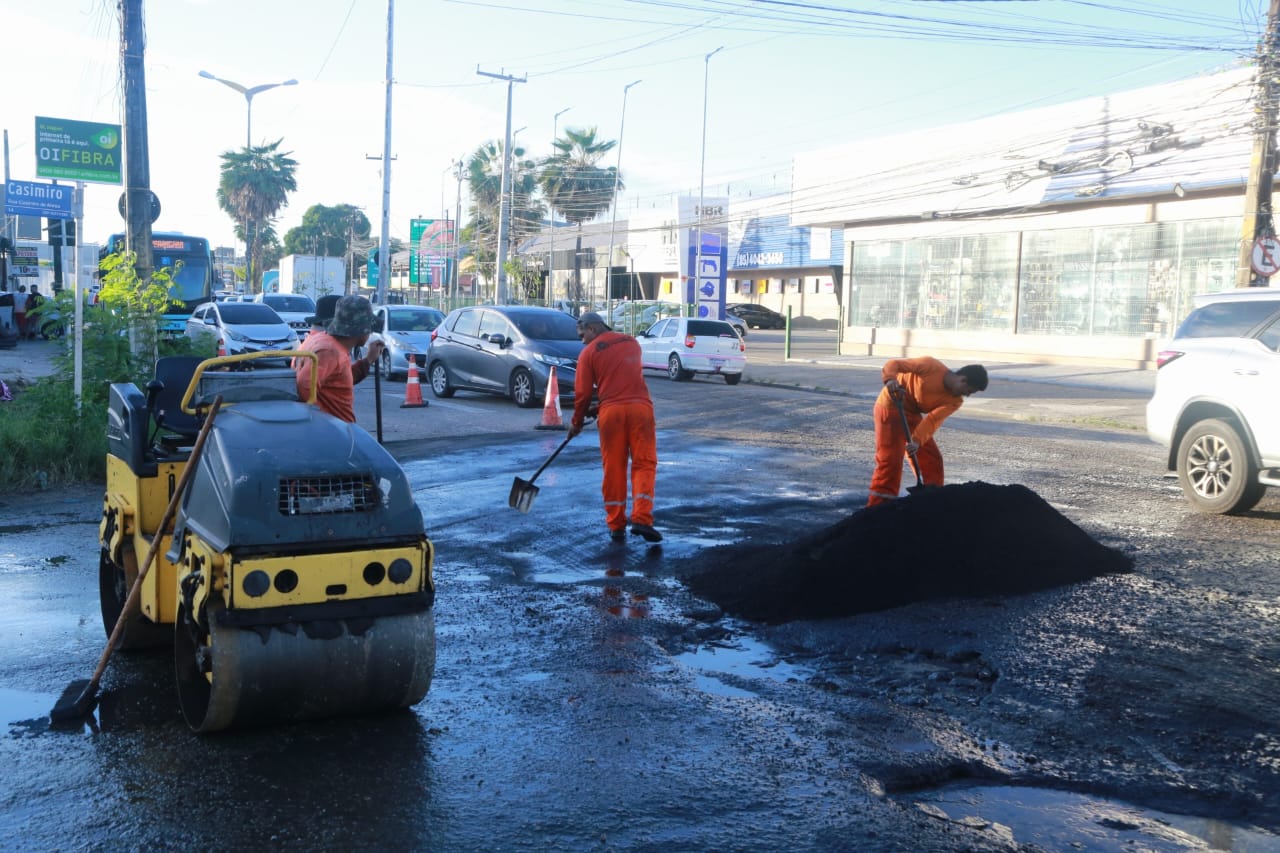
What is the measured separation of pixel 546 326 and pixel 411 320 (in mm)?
6875

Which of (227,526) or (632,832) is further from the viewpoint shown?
(227,526)

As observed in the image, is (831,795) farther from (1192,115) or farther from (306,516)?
(1192,115)

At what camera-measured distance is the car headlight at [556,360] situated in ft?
58.9

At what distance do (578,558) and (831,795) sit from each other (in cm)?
407

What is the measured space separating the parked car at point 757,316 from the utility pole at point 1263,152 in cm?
3799

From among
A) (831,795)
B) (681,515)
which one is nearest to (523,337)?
(681,515)

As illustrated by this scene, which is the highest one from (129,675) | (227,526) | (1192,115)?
(1192,115)

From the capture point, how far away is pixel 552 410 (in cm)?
1614

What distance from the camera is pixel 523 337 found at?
18719 mm

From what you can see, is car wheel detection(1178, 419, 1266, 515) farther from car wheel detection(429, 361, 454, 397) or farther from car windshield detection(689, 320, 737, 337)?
car windshield detection(689, 320, 737, 337)

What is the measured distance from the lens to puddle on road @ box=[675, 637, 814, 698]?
5.27 meters

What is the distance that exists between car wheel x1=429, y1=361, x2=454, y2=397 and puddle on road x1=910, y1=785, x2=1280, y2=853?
17065mm

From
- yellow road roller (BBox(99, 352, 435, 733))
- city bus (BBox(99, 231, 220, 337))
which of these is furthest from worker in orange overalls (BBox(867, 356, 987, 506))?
city bus (BBox(99, 231, 220, 337))

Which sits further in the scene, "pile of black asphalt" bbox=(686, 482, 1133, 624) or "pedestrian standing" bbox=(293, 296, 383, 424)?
"pile of black asphalt" bbox=(686, 482, 1133, 624)
